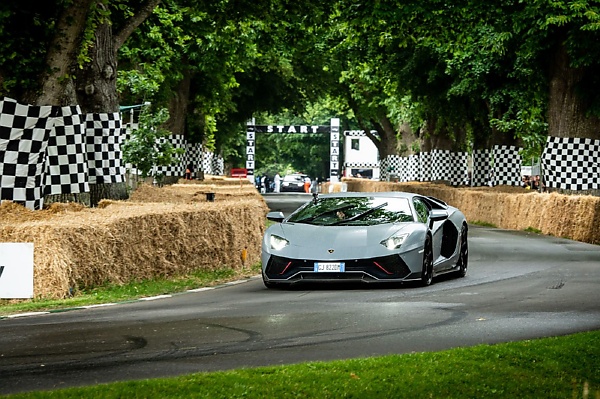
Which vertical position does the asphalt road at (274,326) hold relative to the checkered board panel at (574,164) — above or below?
below

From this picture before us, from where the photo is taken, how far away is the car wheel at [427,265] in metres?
16.7

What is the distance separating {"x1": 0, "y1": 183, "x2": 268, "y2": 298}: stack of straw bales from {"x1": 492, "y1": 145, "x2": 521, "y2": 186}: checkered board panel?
94.1 ft

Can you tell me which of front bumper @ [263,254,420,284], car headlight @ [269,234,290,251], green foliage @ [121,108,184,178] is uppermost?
green foliage @ [121,108,184,178]

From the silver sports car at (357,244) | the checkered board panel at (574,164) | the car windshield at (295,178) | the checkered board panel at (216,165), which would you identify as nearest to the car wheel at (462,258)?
the silver sports car at (357,244)

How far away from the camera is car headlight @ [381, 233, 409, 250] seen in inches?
647

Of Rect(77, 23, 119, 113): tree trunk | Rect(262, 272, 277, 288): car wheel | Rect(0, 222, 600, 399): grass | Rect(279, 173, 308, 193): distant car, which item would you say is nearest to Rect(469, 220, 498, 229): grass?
Rect(77, 23, 119, 113): tree trunk

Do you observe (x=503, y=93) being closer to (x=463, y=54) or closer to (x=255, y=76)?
(x=463, y=54)

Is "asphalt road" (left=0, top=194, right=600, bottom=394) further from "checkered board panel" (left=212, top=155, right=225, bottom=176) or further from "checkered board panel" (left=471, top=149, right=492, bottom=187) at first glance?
"checkered board panel" (left=212, top=155, right=225, bottom=176)

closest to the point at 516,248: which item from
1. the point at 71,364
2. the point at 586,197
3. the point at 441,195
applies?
the point at 586,197

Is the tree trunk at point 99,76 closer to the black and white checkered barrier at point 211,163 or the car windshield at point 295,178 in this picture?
the black and white checkered barrier at point 211,163

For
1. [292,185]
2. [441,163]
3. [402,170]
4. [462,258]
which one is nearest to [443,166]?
[441,163]

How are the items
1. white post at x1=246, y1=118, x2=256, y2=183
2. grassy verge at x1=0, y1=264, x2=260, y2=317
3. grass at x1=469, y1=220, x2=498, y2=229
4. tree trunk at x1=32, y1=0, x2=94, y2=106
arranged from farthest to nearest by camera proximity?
1. white post at x1=246, y1=118, x2=256, y2=183
2. grass at x1=469, y1=220, x2=498, y2=229
3. tree trunk at x1=32, y1=0, x2=94, y2=106
4. grassy verge at x1=0, y1=264, x2=260, y2=317

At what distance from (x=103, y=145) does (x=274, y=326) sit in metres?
14.8

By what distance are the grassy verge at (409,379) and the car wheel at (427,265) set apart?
685 centimetres
